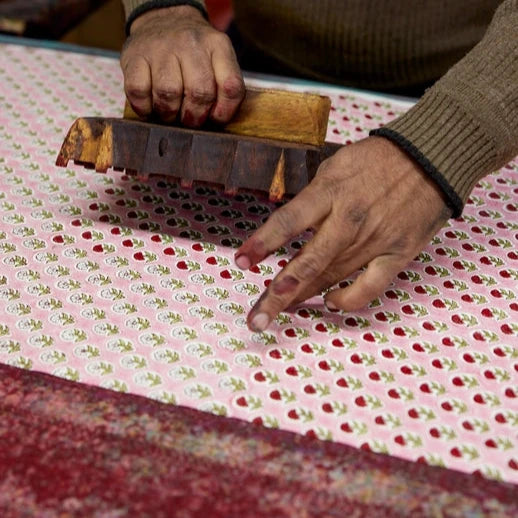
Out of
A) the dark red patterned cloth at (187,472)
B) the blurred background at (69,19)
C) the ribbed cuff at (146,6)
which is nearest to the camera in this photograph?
the dark red patterned cloth at (187,472)

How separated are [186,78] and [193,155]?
12 cm

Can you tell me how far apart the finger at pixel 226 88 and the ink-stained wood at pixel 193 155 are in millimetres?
49

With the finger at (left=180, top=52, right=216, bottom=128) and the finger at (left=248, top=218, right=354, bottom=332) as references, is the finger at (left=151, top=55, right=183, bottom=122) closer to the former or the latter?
the finger at (left=180, top=52, right=216, bottom=128)

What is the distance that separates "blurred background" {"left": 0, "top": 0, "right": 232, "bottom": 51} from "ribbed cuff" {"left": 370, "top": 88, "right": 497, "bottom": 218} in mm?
1083

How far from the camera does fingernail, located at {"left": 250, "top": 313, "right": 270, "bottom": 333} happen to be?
76 cm

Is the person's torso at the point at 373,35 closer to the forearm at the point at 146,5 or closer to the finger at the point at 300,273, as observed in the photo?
the forearm at the point at 146,5

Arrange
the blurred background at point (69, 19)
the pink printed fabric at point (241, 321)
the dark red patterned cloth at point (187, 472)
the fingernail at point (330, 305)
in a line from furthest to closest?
the blurred background at point (69, 19)
the fingernail at point (330, 305)
the pink printed fabric at point (241, 321)
the dark red patterned cloth at point (187, 472)

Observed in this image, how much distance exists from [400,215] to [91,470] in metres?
0.42

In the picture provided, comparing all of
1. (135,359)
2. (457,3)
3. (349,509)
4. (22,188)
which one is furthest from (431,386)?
(457,3)

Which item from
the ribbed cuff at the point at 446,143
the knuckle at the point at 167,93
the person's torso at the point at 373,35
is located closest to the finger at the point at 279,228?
the ribbed cuff at the point at 446,143

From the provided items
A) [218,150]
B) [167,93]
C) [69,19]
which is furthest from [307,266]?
[69,19]

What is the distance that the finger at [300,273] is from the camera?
2.52 ft

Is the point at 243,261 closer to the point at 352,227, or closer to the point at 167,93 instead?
the point at 352,227

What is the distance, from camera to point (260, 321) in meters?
0.76
